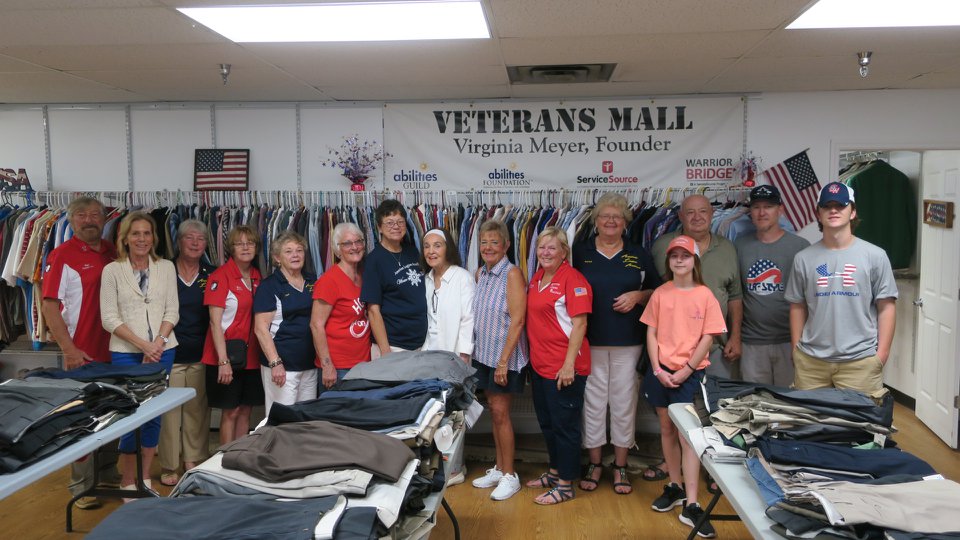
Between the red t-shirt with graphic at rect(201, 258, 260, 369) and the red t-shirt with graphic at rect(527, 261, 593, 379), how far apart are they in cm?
173

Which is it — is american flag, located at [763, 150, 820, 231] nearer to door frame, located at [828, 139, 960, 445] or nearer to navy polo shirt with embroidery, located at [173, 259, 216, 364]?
door frame, located at [828, 139, 960, 445]

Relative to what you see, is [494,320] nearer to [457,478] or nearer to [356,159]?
[457,478]

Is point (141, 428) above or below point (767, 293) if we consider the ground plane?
below

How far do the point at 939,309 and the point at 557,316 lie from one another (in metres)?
3.23

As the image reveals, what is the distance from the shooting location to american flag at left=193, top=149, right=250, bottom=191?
213 inches

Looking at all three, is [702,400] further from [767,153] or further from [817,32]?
[767,153]

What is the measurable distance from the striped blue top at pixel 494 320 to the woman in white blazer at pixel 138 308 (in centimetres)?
179

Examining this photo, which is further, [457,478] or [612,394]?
[457,478]

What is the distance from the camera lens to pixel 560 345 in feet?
13.5

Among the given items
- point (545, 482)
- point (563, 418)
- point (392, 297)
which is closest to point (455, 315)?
point (392, 297)

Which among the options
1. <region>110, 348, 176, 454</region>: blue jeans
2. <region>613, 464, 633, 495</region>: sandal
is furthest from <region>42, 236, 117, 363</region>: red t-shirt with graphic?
<region>613, 464, 633, 495</region>: sandal

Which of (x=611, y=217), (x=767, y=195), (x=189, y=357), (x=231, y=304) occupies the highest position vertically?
(x=767, y=195)

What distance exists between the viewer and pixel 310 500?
179 cm

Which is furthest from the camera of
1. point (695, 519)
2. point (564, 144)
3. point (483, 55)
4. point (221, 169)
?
point (221, 169)
